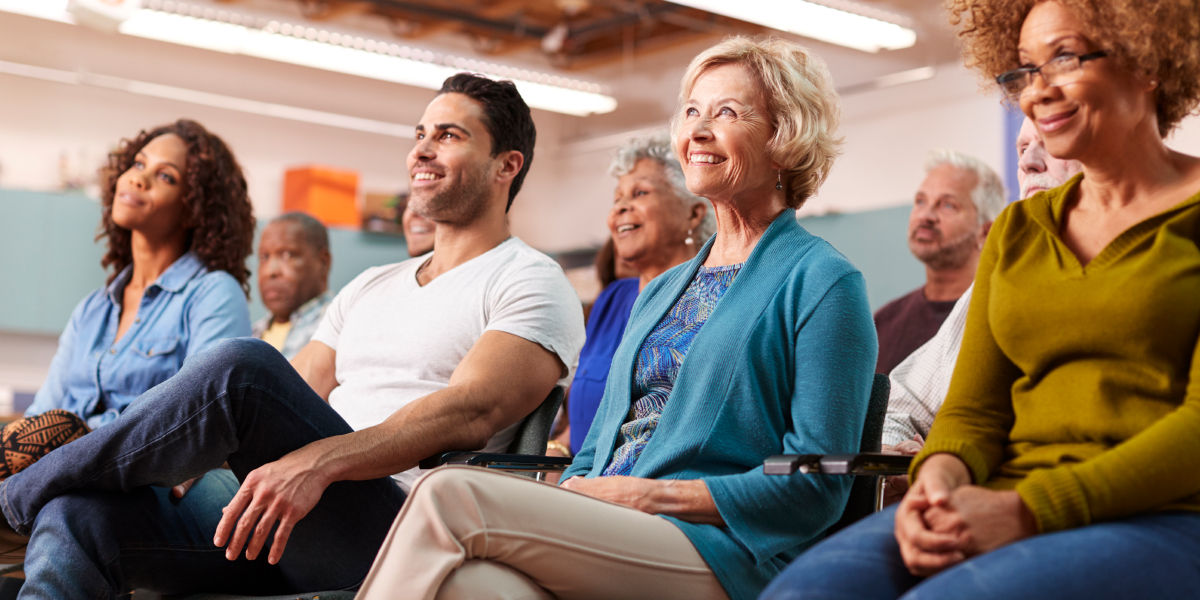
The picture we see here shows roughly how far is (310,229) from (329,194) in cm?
335

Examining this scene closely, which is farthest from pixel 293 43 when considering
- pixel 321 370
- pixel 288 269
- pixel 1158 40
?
pixel 1158 40

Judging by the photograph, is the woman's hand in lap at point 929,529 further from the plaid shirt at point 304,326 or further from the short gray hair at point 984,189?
the plaid shirt at point 304,326

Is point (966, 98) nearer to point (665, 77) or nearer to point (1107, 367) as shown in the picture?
point (665, 77)

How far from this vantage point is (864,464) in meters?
1.54

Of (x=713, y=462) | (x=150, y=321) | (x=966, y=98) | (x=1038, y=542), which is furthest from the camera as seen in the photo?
(x=966, y=98)

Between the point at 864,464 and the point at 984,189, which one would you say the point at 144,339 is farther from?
the point at 984,189

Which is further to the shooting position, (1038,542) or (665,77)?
(665,77)

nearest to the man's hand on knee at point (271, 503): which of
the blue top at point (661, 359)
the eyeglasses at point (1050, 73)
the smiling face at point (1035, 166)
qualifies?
the blue top at point (661, 359)

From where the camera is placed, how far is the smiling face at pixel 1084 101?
142 centimetres

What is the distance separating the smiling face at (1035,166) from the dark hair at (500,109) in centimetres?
116

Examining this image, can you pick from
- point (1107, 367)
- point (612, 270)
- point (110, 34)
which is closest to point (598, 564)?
point (1107, 367)

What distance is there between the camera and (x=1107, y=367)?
1350 millimetres

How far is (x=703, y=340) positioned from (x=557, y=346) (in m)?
0.54

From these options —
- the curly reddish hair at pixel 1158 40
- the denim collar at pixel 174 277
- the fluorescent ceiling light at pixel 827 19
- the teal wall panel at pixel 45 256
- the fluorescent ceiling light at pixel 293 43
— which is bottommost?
the teal wall panel at pixel 45 256
